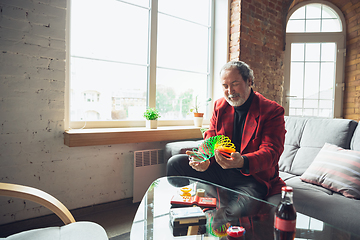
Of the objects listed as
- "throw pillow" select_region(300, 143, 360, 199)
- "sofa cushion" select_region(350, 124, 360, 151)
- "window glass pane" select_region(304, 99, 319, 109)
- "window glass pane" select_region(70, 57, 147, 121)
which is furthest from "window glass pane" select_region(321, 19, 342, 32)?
"window glass pane" select_region(70, 57, 147, 121)

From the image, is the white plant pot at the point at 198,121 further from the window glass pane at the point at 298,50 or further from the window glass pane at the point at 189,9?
the window glass pane at the point at 298,50

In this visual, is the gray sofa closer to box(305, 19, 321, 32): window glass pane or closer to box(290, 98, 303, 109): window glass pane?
box(290, 98, 303, 109): window glass pane

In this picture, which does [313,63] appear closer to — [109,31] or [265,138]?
[265,138]

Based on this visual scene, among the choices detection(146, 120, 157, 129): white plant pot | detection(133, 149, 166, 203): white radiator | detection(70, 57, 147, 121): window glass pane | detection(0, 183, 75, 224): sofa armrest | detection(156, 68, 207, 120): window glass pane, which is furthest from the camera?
detection(156, 68, 207, 120): window glass pane

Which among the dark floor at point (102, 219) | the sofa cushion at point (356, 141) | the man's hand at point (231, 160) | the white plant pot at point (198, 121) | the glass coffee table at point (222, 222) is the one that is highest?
the white plant pot at point (198, 121)

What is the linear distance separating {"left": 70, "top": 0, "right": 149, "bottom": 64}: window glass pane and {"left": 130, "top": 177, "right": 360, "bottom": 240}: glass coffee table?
1867mm

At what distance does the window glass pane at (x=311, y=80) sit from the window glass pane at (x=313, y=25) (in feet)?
1.99

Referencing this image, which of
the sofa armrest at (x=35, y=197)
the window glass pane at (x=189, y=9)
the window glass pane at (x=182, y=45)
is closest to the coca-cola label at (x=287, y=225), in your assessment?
the sofa armrest at (x=35, y=197)

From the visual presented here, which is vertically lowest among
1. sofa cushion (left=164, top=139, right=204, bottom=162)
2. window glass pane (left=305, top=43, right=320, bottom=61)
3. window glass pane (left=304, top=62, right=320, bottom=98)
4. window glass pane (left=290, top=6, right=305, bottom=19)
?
sofa cushion (left=164, top=139, right=204, bottom=162)

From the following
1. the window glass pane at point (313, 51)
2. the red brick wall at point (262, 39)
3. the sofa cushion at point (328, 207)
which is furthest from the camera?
the window glass pane at point (313, 51)

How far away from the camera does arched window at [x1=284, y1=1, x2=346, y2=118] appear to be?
12.8 ft

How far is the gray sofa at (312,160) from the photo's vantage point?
1365 mm

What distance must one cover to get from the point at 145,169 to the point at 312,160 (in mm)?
1682

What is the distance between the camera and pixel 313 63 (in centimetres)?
391
